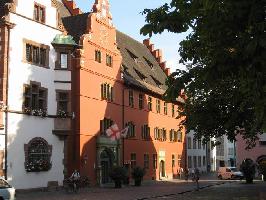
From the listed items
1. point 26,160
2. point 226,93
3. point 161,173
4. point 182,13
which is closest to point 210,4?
point 182,13

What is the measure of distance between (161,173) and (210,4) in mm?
48985

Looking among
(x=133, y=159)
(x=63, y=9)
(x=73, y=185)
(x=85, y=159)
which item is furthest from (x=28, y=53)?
(x=133, y=159)

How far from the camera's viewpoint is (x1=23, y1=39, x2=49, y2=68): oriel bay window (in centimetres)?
3631

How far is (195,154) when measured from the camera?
248 ft

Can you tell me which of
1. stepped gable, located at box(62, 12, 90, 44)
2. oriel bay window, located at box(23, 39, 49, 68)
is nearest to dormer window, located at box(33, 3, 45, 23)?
oriel bay window, located at box(23, 39, 49, 68)

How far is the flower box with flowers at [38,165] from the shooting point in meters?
35.5

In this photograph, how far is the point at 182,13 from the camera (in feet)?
48.8

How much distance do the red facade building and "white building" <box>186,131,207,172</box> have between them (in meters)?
8.32

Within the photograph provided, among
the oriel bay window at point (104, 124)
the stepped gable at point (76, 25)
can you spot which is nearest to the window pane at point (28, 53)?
the stepped gable at point (76, 25)

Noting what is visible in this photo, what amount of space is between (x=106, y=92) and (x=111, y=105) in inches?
60.8

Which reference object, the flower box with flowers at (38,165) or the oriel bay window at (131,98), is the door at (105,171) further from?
the flower box with flowers at (38,165)

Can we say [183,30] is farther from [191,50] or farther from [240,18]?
[240,18]

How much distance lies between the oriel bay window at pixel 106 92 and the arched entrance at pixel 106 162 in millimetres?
5029

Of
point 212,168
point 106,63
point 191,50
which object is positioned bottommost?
point 212,168
